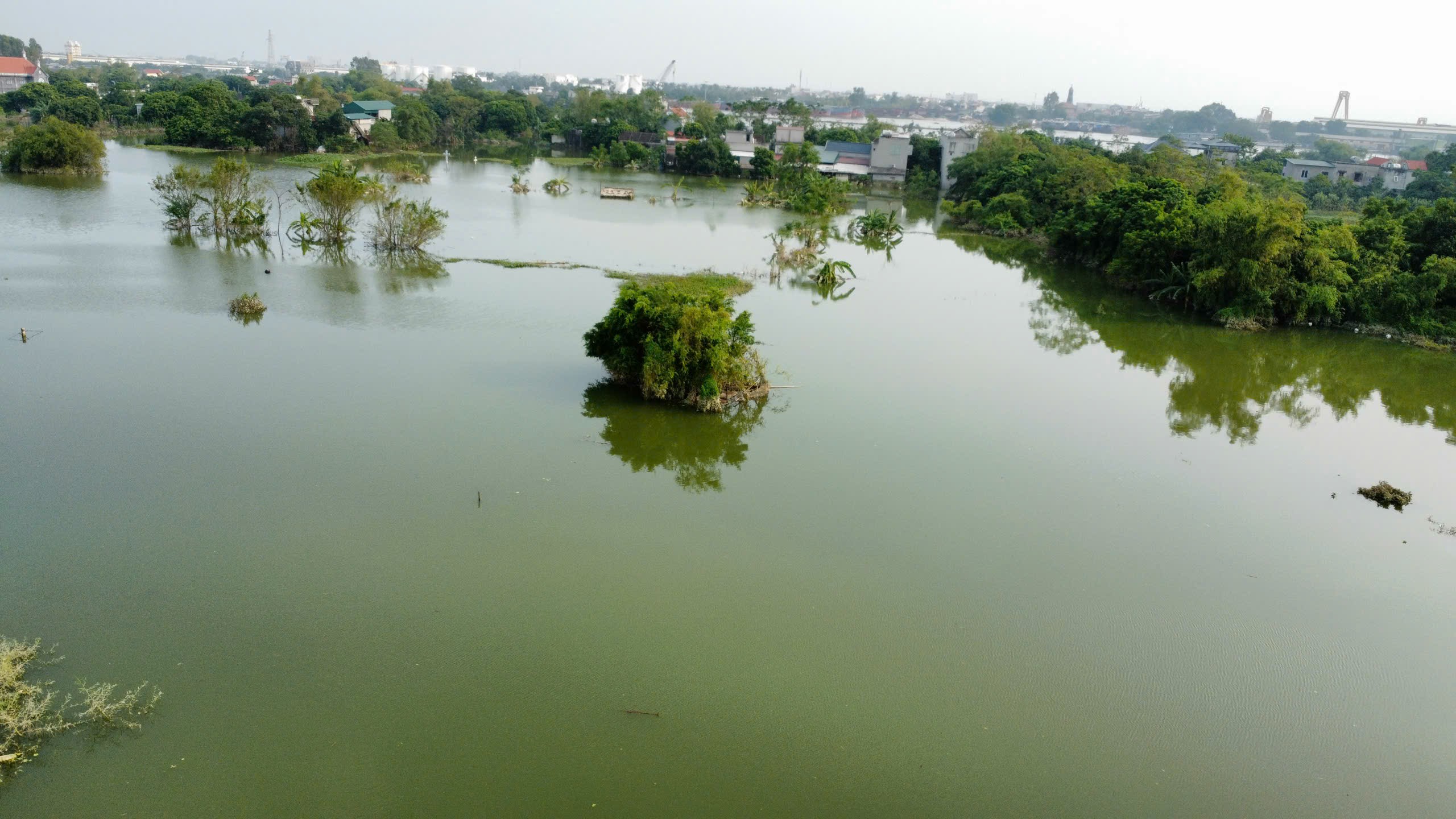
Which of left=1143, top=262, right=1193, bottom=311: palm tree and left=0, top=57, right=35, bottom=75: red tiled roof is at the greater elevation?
left=0, top=57, right=35, bottom=75: red tiled roof

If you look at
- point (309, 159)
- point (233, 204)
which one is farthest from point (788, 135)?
point (233, 204)

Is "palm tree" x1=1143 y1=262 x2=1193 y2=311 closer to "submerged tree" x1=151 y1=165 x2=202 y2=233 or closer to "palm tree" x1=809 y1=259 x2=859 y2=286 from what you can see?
"palm tree" x1=809 y1=259 x2=859 y2=286

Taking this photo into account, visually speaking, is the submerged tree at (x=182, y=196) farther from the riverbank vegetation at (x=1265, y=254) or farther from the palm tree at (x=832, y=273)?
the riverbank vegetation at (x=1265, y=254)

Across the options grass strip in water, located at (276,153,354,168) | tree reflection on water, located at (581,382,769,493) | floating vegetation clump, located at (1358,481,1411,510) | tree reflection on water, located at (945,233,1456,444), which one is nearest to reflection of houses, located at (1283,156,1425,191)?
tree reflection on water, located at (945,233,1456,444)

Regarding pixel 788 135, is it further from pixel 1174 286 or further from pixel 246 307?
pixel 246 307

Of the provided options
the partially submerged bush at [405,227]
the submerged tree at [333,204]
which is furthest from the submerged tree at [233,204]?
the partially submerged bush at [405,227]

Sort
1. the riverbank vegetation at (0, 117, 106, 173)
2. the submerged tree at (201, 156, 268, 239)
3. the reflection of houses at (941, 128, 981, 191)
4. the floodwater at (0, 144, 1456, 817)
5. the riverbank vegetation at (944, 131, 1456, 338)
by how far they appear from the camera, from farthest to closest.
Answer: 1. the reflection of houses at (941, 128, 981, 191)
2. the riverbank vegetation at (0, 117, 106, 173)
3. the submerged tree at (201, 156, 268, 239)
4. the riverbank vegetation at (944, 131, 1456, 338)
5. the floodwater at (0, 144, 1456, 817)
